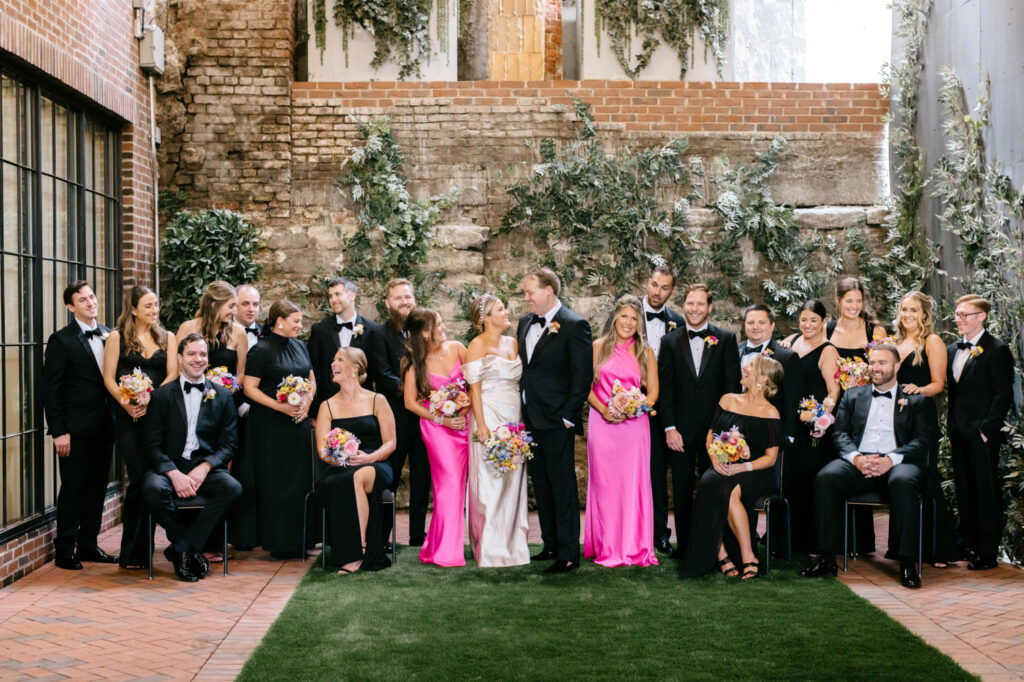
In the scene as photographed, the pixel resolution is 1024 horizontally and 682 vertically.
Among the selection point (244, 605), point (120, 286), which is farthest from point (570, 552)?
point (120, 286)

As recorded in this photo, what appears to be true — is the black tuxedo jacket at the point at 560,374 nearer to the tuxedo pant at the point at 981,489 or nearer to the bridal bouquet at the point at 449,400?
the bridal bouquet at the point at 449,400

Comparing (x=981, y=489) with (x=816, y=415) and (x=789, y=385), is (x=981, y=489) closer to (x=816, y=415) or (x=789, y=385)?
(x=816, y=415)

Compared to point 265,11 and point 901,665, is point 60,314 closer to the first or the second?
point 265,11

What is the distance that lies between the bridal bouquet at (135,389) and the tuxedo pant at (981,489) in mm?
5149

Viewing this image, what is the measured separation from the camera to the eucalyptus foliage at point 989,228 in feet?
23.4

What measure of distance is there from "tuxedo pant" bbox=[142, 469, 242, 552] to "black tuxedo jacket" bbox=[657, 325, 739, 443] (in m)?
2.79

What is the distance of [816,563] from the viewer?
670 centimetres

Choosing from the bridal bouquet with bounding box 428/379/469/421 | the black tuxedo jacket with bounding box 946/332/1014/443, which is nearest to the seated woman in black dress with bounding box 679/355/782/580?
the black tuxedo jacket with bounding box 946/332/1014/443

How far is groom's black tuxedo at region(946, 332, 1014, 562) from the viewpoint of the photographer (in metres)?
6.87

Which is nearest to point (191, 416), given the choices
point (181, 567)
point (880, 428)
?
point (181, 567)

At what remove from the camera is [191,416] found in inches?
271

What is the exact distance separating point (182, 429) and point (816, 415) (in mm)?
3954

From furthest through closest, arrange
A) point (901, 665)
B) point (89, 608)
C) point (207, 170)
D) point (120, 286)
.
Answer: point (207, 170), point (120, 286), point (89, 608), point (901, 665)

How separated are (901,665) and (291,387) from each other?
13.2 feet
